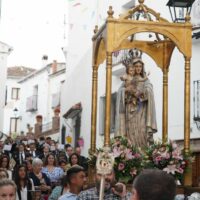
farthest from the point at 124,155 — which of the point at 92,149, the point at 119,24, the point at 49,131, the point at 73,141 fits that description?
the point at 49,131

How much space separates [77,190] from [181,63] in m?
9.05

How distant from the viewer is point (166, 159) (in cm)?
859

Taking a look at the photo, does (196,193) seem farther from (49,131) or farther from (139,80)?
(49,131)

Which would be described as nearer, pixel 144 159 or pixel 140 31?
pixel 144 159

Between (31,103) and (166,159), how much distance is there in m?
32.9

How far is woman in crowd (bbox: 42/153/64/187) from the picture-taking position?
11.4 m

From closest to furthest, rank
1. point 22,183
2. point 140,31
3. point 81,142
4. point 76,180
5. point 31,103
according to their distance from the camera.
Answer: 1. point 76,180
2. point 140,31
3. point 22,183
4. point 81,142
5. point 31,103

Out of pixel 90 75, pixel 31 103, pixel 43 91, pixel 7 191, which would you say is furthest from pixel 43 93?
pixel 7 191

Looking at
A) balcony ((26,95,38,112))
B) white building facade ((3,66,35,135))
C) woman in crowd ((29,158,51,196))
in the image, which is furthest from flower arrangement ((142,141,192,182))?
white building facade ((3,66,35,135))

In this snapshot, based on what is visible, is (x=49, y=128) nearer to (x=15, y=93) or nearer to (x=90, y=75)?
(x=90, y=75)

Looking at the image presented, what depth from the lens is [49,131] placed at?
32344 mm

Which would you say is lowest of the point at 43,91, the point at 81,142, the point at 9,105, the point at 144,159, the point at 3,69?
the point at 144,159

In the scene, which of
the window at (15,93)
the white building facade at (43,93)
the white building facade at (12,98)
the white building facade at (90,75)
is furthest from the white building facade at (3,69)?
the window at (15,93)

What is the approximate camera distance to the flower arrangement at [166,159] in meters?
8.55
